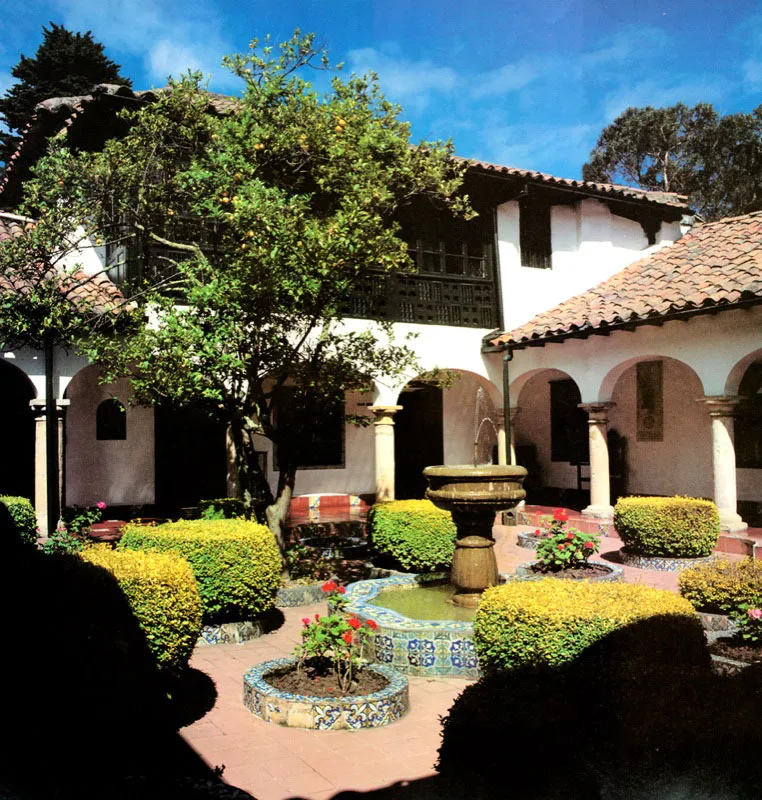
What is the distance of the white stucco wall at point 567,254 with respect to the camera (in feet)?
50.3

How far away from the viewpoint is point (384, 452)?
13.9m

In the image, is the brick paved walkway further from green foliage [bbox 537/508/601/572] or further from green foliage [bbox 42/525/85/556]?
green foliage [bbox 537/508/601/572]

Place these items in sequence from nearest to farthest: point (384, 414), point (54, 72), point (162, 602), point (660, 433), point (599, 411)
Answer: point (162, 602)
point (599, 411)
point (384, 414)
point (660, 433)
point (54, 72)

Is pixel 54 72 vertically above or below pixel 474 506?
above

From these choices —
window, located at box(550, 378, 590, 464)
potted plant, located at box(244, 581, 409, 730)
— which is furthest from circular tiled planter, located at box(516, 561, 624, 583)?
window, located at box(550, 378, 590, 464)

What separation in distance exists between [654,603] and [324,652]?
225 centimetres

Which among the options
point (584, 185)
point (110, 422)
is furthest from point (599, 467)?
point (110, 422)

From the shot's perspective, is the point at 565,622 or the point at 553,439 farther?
the point at 553,439

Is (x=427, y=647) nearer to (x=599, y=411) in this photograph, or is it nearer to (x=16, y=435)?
(x=599, y=411)

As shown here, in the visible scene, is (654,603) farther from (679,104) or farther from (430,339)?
(679,104)

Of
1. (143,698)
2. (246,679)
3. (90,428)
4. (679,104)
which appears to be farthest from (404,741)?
(679,104)

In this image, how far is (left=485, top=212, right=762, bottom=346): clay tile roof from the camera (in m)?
10.9

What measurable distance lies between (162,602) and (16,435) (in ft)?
32.8

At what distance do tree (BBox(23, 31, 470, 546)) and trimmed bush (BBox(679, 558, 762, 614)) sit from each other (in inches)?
168
